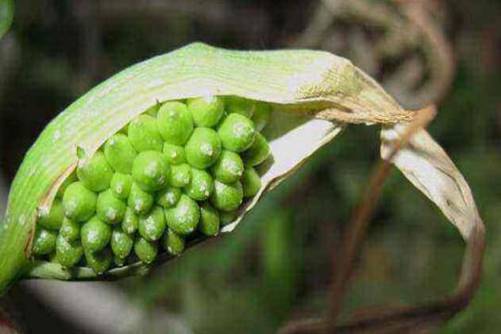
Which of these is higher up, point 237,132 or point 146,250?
point 237,132

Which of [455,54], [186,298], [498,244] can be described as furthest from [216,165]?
[455,54]

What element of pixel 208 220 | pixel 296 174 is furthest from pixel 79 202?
pixel 296 174

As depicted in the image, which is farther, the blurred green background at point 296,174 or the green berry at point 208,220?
the blurred green background at point 296,174

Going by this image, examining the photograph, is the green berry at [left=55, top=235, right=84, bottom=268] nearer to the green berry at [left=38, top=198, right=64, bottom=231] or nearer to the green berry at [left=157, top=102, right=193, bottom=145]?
the green berry at [left=38, top=198, right=64, bottom=231]

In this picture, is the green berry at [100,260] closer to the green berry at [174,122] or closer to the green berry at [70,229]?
the green berry at [70,229]

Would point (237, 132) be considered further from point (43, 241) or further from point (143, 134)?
point (43, 241)

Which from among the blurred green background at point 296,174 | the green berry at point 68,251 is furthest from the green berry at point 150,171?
the blurred green background at point 296,174

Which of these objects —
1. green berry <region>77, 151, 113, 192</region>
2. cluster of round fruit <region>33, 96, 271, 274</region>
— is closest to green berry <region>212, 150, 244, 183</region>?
cluster of round fruit <region>33, 96, 271, 274</region>

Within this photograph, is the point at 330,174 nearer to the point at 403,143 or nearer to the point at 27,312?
the point at 27,312
